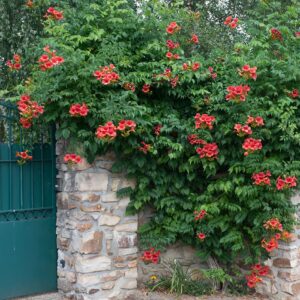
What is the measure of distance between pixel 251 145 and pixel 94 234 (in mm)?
1685

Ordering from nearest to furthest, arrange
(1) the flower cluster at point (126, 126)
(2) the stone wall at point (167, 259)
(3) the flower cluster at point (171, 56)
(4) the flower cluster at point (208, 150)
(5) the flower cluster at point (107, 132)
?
(5) the flower cluster at point (107, 132)
(1) the flower cluster at point (126, 126)
(4) the flower cluster at point (208, 150)
(3) the flower cluster at point (171, 56)
(2) the stone wall at point (167, 259)

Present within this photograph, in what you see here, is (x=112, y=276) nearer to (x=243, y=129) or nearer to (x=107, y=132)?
(x=107, y=132)

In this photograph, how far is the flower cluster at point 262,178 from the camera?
4016mm

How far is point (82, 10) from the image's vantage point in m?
4.37

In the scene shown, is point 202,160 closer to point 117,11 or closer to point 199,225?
point 199,225

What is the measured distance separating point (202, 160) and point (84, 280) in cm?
159

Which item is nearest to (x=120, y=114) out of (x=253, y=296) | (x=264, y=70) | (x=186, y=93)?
(x=186, y=93)

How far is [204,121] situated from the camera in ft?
13.6

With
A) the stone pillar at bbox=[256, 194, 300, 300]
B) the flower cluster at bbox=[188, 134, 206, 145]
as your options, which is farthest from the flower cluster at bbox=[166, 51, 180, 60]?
the stone pillar at bbox=[256, 194, 300, 300]

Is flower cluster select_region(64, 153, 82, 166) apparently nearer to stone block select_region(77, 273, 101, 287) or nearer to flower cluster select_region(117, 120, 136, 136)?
flower cluster select_region(117, 120, 136, 136)

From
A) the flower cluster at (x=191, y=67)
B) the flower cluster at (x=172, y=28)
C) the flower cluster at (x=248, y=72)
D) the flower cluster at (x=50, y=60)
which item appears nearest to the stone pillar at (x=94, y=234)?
the flower cluster at (x=50, y=60)

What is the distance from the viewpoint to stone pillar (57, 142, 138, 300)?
13.6ft

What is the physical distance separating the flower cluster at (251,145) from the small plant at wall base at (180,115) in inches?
0.5

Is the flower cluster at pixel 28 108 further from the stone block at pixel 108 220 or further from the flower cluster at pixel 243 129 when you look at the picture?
the flower cluster at pixel 243 129
